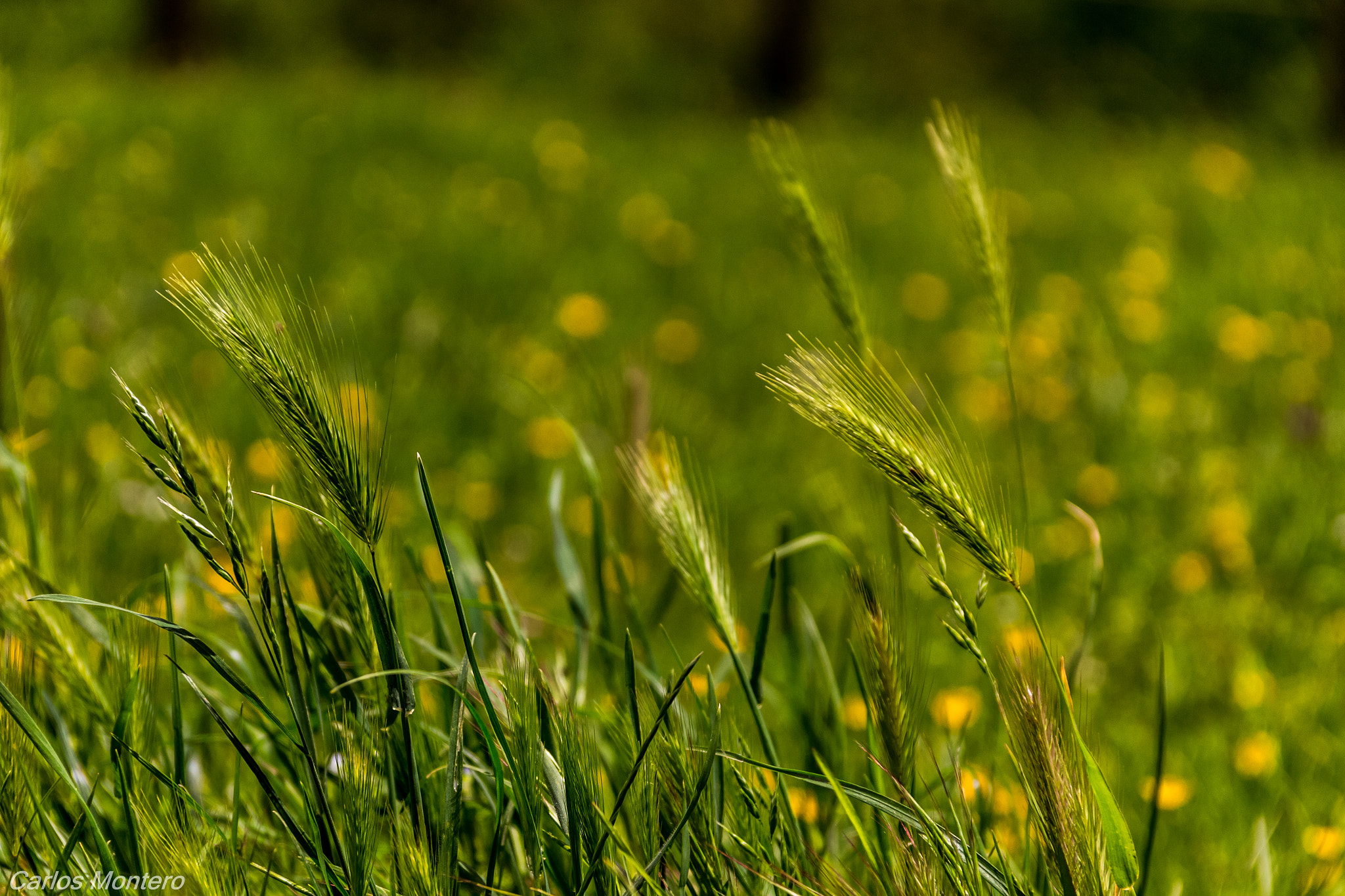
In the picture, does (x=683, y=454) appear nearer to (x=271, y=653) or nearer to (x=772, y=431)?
(x=772, y=431)

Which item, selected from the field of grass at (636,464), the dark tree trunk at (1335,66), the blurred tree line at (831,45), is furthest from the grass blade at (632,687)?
the blurred tree line at (831,45)

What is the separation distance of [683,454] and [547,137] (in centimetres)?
321

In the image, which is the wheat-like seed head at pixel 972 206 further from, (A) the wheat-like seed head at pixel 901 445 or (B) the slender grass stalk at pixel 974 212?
(A) the wheat-like seed head at pixel 901 445

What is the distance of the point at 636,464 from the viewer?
94 cm

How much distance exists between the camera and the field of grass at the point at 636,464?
90 centimetres

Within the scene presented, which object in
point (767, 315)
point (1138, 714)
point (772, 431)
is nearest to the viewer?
point (1138, 714)

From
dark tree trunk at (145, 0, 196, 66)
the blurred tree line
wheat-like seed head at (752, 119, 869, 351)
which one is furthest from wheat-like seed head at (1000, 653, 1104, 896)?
the blurred tree line

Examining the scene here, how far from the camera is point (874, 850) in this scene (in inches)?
34.1

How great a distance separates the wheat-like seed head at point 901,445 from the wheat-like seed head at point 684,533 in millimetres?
147

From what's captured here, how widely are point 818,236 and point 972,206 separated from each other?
0.46 feet

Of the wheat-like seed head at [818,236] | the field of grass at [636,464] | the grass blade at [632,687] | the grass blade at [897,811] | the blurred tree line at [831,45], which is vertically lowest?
the blurred tree line at [831,45]

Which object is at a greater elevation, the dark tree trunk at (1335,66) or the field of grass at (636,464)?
the field of grass at (636,464)

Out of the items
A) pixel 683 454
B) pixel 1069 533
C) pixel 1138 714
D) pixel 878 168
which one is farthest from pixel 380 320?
pixel 878 168

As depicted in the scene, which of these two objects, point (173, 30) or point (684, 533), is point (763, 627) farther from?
point (173, 30)
